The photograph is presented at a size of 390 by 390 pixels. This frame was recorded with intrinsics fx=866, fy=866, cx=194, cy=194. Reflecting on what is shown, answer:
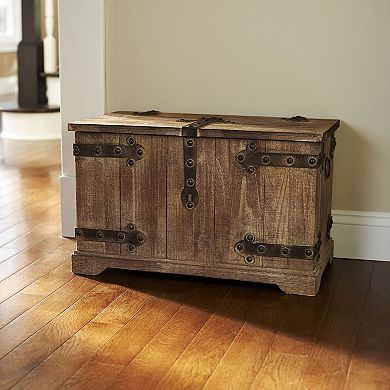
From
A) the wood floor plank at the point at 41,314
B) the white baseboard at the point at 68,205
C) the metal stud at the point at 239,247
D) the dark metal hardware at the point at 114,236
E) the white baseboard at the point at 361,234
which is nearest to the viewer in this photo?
the wood floor plank at the point at 41,314

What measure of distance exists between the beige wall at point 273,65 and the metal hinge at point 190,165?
0.46 meters

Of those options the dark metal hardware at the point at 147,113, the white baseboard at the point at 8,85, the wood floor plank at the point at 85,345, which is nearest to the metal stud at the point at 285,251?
the wood floor plank at the point at 85,345

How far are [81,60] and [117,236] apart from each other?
830 millimetres

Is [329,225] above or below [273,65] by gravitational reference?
below

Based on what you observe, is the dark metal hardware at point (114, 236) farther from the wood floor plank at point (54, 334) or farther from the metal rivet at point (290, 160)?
the metal rivet at point (290, 160)

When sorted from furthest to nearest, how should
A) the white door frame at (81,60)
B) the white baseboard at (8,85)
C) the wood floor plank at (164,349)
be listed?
the white baseboard at (8,85) → the white door frame at (81,60) → the wood floor plank at (164,349)

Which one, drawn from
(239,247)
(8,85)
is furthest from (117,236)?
(8,85)

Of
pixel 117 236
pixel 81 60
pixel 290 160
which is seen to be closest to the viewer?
pixel 290 160

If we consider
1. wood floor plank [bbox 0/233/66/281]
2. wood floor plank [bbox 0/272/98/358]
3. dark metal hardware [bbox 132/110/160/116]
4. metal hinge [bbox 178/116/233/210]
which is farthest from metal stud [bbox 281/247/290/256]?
wood floor plank [bbox 0/233/66/281]

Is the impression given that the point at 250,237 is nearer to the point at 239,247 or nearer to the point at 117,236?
the point at 239,247

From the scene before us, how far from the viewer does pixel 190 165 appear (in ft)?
9.57

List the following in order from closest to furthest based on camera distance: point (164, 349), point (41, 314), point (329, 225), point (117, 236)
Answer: point (164, 349), point (41, 314), point (117, 236), point (329, 225)

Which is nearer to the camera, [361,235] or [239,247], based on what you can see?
[239,247]

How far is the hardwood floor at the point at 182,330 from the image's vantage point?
2.21 m
